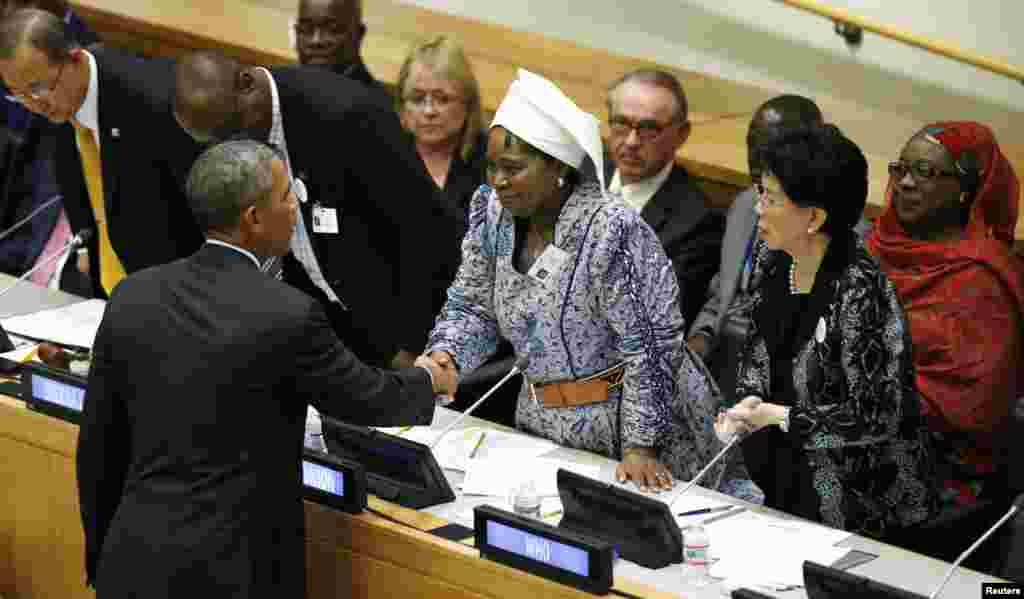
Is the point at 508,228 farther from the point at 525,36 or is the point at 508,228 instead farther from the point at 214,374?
the point at 525,36

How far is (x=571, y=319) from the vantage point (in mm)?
3545

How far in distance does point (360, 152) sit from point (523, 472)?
1061mm

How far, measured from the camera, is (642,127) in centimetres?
450

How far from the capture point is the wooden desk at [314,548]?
3.18 metres

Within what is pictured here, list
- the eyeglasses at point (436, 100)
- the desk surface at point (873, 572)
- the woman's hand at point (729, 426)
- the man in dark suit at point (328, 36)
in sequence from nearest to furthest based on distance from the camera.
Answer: the desk surface at point (873, 572) < the woman's hand at point (729, 426) < the eyeglasses at point (436, 100) < the man in dark suit at point (328, 36)

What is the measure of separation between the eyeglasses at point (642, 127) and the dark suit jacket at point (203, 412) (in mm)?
1647

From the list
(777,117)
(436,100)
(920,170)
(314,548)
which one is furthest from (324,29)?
(314,548)

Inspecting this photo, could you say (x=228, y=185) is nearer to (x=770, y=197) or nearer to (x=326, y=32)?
(x=770, y=197)

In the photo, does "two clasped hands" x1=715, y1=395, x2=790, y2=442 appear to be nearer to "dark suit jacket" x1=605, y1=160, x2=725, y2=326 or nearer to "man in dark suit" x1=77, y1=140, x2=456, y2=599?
"man in dark suit" x1=77, y1=140, x2=456, y2=599

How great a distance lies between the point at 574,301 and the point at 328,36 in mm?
1824

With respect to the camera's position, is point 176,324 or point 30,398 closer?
point 176,324

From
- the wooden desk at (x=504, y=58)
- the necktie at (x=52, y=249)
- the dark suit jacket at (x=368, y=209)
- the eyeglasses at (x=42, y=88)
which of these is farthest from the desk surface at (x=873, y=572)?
the necktie at (x=52, y=249)

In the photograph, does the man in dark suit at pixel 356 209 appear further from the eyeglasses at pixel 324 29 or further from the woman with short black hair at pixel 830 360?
the woman with short black hair at pixel 830 360

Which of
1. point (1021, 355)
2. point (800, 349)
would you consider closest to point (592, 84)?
point (1021, 355)
